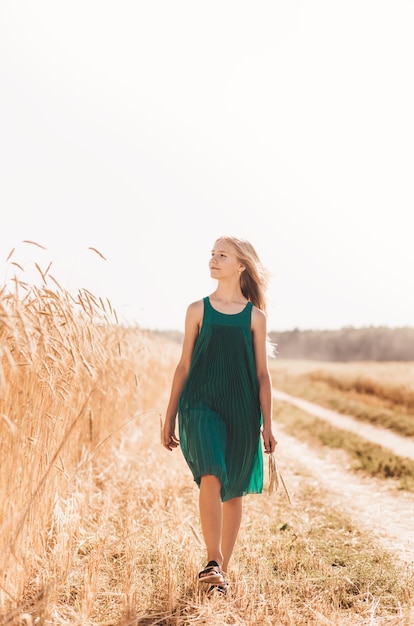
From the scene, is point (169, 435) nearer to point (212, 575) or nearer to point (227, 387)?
point (227, 387)

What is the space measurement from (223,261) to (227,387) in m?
0.73

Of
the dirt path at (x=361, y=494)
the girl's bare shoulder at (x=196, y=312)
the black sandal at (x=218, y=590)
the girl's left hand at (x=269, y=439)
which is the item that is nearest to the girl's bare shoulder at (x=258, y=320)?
the girl's bare shoulder at (x=196, y=312)

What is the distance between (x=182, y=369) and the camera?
4156 millimetres

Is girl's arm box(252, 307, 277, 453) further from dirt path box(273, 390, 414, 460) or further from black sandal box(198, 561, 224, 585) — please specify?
dirt path box(273, 390, 414, 460)

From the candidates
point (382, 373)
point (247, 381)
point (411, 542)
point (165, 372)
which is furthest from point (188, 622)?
point (382, 373)

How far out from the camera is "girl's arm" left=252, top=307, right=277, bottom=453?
4082 millimetres

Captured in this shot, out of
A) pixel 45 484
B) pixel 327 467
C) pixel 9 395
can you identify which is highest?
pixel 9 395

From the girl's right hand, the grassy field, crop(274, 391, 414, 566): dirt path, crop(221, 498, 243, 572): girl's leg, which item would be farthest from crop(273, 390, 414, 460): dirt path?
the girl's right hand

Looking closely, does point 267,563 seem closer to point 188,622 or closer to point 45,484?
point 188,622

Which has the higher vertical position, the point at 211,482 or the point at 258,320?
the point at 258,320

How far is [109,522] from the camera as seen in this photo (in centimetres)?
554

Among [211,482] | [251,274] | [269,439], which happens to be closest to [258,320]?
[251,274]

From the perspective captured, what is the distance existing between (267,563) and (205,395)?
1.33m

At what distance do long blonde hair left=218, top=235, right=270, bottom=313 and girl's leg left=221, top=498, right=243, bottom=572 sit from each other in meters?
1.17
